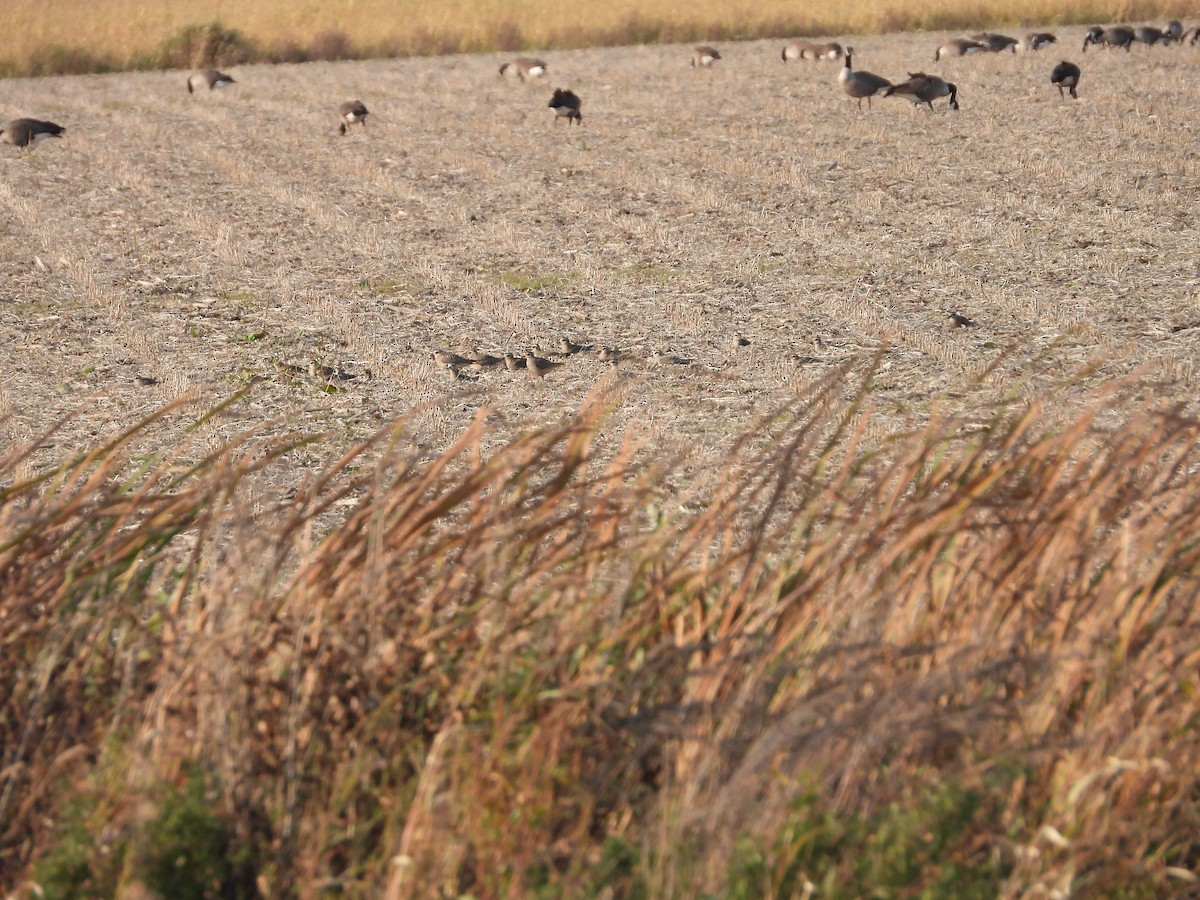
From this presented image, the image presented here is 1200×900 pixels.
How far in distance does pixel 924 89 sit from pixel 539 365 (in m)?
8.86

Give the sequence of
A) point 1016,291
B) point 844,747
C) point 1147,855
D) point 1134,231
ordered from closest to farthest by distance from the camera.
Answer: point 844,747 → point 1147,855 → point 1016,291 → point 1134,231

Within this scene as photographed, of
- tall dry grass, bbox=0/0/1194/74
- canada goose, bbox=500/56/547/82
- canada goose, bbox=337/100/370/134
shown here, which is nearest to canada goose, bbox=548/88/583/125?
canada goose, bbox=337/100/370/134

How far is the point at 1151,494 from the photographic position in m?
2.94

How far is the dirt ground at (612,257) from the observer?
666 cm

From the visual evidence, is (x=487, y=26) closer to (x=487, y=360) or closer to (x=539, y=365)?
(x=487, y=360)

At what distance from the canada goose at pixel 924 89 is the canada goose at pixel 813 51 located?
4718 mm

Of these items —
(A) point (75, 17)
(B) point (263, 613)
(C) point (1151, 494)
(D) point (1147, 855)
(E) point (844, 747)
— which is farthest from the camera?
(A) point (75, 17)


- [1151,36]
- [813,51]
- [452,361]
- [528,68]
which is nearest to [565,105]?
[528,68]

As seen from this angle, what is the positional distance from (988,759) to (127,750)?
1494 millimetres

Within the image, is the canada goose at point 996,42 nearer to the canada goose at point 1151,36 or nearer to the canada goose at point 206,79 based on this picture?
the canada goose at point 1151,36

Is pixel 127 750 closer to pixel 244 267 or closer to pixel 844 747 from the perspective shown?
pixel 844 747

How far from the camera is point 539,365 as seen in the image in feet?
22.7

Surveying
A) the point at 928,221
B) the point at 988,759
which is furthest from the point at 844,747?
the point at 928,221

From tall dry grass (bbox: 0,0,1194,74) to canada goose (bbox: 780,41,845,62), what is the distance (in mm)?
5106
